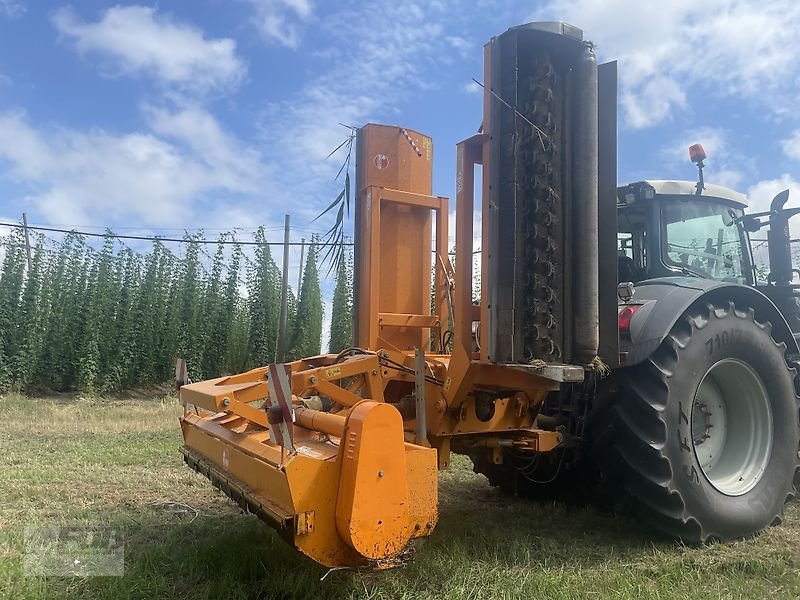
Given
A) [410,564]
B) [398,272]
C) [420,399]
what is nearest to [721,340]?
[420,399]

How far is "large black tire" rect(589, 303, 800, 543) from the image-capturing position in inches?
145

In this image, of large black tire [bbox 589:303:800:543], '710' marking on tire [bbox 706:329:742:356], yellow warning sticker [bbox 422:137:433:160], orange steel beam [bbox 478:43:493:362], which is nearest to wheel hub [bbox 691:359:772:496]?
large black tire [bbox 589:303:800:543]

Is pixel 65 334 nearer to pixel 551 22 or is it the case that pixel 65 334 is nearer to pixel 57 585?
pixel 57 585

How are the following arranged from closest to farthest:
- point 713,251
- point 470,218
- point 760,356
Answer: point 470,218 < point 760,356 < point 713,251

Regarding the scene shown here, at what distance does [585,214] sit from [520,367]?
0.88m

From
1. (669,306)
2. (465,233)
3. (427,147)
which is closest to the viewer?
(465,233)

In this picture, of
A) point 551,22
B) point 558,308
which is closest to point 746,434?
point 558,308

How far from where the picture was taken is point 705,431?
13.9ft

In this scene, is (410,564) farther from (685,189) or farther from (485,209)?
(685,189)

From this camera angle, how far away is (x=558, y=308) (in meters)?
3.41

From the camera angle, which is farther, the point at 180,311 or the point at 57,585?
the point at 180,311

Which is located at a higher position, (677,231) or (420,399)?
(677,231)

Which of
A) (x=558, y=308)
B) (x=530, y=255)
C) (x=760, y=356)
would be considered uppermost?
(x=530, y=255)

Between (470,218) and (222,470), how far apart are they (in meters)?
1.86
